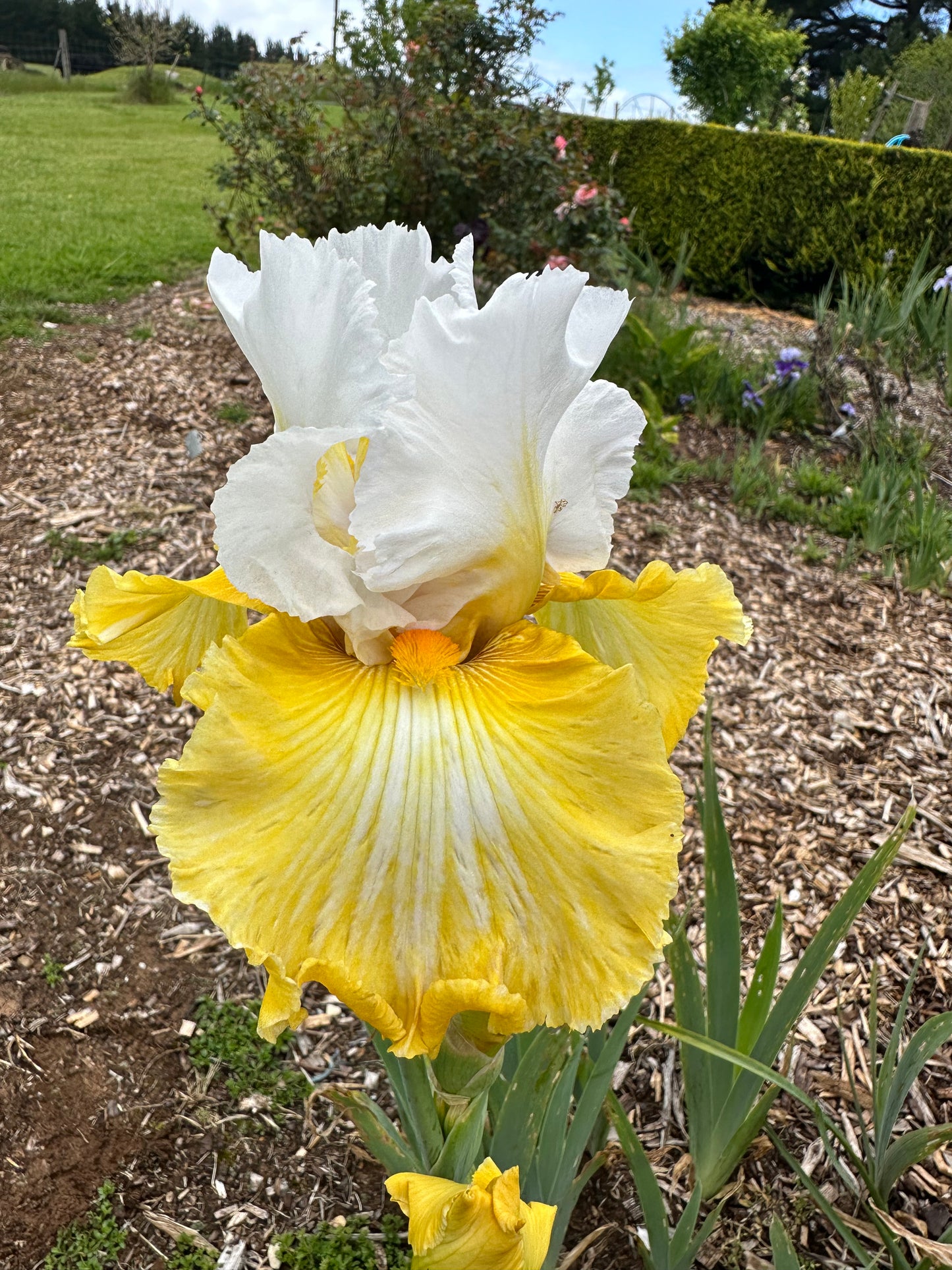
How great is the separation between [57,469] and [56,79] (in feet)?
71.6

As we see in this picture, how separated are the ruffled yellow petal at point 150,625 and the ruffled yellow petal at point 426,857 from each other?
0.25 m

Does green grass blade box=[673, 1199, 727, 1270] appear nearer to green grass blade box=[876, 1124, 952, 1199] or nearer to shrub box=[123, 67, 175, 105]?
green grass blade box=[876, 1124, 952, 1199]

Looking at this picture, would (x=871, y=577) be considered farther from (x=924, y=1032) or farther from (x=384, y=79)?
(x=384, y=79)

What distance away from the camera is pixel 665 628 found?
3.65 ft

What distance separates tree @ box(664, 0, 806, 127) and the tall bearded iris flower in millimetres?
22787

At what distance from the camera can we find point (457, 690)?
2.98ft

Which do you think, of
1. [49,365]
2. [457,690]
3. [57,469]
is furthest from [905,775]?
[49,365]

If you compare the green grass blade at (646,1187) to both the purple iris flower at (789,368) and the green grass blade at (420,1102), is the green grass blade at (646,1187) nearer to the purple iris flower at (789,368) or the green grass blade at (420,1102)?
the green grass blade at (420,1102)

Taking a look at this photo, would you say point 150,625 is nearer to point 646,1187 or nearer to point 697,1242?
point 646,1187

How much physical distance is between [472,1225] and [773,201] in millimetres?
9725

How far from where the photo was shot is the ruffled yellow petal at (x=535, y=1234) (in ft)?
2.97

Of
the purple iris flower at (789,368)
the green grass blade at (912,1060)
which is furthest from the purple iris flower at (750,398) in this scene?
the green grass blade at (912,1060)

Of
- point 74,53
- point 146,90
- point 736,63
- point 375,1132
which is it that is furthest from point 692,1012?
point 74,53

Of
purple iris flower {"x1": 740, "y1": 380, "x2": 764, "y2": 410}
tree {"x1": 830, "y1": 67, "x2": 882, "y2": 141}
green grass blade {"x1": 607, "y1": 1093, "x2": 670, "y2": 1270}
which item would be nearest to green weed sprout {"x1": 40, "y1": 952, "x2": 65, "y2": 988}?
green grass blade {"x1": 607, "y1": 1093, "x2": 670, "y2": 1270}
